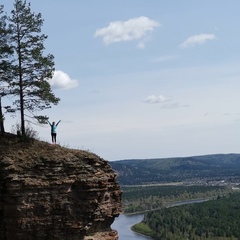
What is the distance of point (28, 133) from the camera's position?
957 inches

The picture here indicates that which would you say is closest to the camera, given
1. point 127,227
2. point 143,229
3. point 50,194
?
point 50,194

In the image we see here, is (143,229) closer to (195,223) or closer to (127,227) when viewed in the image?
(127,227)

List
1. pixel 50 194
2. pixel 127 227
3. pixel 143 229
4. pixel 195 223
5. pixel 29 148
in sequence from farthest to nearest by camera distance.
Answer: pixel 127 227 < pixel 195 223 < pixel 143 229 < pixel 29 148 < pixel 50 194

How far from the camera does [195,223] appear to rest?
12825 centimetres

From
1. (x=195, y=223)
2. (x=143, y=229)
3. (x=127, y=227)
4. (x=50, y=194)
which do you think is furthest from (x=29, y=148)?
(x=195, y=223)

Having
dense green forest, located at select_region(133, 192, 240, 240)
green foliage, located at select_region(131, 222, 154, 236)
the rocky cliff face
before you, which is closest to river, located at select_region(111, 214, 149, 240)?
green foliage, located at select_region(131, 222, 154, 236)

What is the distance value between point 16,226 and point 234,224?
4192 inches

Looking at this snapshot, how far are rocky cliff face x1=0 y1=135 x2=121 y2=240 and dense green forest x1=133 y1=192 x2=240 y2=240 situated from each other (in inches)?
3634

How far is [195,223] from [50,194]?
114m

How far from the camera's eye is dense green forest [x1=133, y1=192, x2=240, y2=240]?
11344 cm

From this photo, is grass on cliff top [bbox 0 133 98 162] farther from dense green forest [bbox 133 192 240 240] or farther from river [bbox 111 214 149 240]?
dense green forest [bbox 133 192 240 240]

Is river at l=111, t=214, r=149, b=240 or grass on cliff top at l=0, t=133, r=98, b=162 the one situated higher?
grass on cliff top at l=0, t=133, r=98, b=162

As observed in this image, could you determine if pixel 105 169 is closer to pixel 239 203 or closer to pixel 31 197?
pixel 31 197

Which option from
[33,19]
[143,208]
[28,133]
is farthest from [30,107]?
[143,208]
